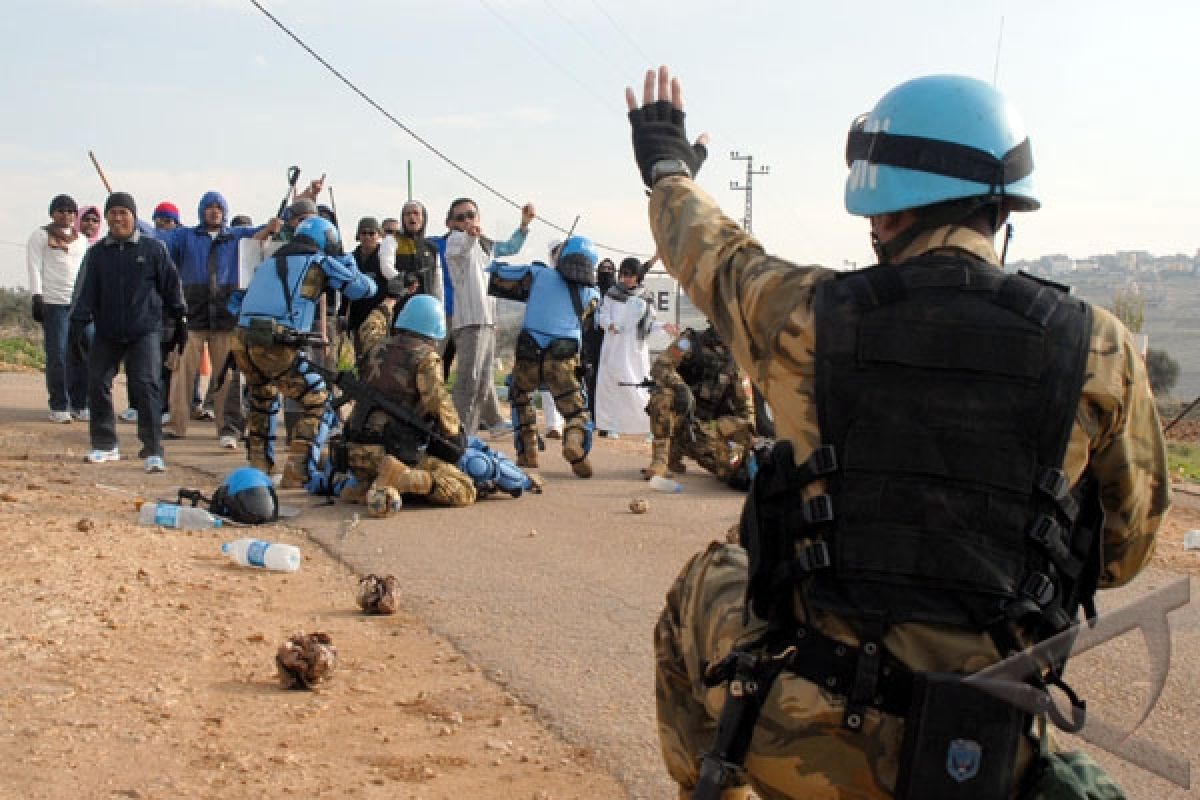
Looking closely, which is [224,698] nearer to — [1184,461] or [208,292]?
[208,292]

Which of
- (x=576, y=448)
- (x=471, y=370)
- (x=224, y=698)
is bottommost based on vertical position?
(x=224, y=698)

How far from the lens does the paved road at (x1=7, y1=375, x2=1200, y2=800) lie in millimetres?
4531

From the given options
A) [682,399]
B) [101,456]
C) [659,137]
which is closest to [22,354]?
[101,456]

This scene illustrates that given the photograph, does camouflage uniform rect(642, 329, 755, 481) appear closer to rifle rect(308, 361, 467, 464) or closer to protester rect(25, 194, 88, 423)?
rifle rect(308, 361, 467, 464)

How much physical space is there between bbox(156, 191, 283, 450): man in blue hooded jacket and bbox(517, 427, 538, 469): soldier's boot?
2863 millimetres

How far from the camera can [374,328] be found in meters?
11.8

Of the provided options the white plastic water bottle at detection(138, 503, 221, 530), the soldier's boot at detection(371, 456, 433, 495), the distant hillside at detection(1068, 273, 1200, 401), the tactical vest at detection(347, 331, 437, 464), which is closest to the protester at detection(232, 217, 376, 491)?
the tactical vest at detection(347, 331, 437, 464)

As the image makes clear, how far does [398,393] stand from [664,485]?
253 centimetres

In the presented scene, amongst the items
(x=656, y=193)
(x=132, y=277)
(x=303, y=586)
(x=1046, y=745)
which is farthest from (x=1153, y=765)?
(x=132, y=277)

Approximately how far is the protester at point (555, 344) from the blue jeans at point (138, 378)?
299 cm

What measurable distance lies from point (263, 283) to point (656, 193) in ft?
25.1

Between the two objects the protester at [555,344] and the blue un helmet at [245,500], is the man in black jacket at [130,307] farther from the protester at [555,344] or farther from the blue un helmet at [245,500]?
the protester at [555,344]

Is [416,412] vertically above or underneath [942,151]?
underneath

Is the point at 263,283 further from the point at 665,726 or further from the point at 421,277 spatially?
the point at 665,726
